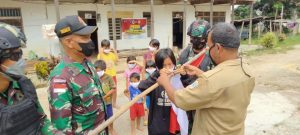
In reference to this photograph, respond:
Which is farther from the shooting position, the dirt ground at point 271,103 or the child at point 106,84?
the dirt ground at point 271,103

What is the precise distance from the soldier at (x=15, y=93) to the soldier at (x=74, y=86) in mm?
161

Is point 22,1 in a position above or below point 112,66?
above

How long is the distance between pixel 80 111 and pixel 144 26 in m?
12.0

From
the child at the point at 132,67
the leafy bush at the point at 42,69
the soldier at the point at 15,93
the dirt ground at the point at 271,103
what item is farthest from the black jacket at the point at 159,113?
the leafy bush at the point at 42,69

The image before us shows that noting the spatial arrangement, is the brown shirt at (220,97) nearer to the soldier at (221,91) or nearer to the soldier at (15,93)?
the soldier at (221,91)

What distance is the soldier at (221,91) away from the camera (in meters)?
1.71

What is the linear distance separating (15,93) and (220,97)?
3.94 feet

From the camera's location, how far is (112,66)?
16.9 feet

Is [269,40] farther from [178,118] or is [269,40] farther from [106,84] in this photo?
[178,118]

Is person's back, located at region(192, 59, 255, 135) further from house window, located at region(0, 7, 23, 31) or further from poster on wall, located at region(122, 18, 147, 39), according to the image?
poster on wall, located at region(122, 18, 147, 39)

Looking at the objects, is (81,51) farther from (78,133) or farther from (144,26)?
(144,26)

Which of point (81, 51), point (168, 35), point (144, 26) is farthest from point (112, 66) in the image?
point (168, 35)

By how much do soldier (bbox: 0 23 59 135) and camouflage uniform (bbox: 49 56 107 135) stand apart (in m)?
0.15

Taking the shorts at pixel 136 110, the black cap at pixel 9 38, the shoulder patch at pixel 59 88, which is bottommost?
the shorts at pixel 136 110
